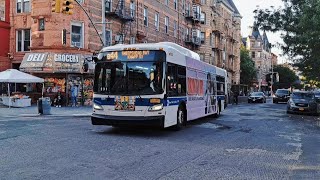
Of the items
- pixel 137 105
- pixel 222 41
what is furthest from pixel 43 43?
pixel 222 41

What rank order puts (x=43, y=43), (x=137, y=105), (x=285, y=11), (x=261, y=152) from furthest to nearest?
(x=43, y=43), (x=285, y=11), (x=137, y=105), (x=261, y=152)

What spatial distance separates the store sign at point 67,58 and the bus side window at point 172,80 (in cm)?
1760

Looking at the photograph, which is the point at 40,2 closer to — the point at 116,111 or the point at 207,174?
the point at 116,111

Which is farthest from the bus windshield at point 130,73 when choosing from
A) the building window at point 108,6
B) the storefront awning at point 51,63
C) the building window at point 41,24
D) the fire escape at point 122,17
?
the building window at point 108,6

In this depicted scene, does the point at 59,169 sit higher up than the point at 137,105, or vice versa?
the point at 137,105

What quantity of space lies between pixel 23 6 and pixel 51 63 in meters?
6.63

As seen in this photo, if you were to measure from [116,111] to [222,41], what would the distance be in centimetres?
6060

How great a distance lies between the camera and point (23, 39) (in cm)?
3244

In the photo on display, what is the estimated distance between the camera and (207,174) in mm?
7371

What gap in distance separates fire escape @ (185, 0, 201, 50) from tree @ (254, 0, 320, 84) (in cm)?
2365

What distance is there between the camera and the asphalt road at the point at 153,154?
24.1ft

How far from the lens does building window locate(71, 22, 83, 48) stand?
30.9 metres

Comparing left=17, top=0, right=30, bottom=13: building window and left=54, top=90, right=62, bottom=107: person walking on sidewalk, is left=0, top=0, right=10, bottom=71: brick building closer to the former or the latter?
left=17, top=0, right=30, bottom=13: building window

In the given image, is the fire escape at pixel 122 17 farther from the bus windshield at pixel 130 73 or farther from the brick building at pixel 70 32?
the bus windshield at pixel 130 73
